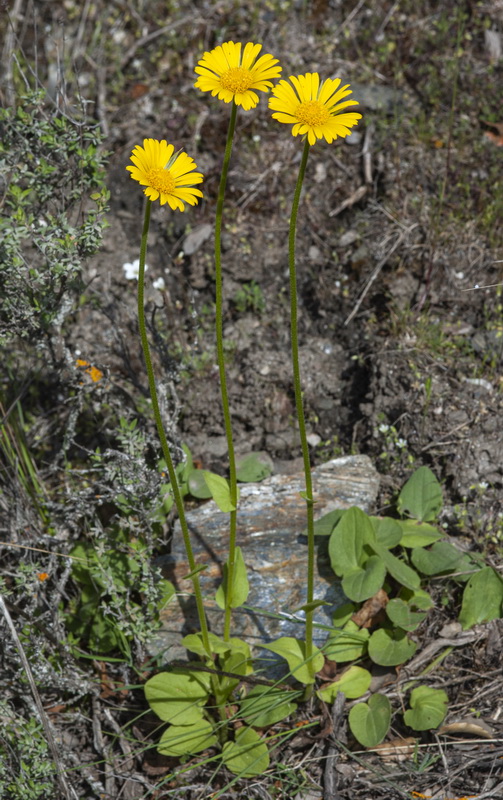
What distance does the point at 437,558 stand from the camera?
2709 mm

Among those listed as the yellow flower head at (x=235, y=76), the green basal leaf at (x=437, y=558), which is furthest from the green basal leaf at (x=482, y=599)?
the yellow flower head at (x=235, y=76)

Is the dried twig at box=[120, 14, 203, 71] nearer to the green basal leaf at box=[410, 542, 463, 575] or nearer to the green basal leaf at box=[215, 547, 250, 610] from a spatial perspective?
the green basal leaf at box=[215, 547, 250, 610]

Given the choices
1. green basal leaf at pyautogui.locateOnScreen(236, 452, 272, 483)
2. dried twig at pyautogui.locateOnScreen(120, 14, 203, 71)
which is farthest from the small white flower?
dried twig at pyautogui.locateOnScreen(120, 14, 203, 71)

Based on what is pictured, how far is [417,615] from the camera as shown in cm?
256

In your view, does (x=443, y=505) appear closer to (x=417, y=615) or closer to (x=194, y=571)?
(x=417, y=615)

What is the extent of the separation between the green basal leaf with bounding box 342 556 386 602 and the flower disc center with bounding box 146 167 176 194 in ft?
5.03

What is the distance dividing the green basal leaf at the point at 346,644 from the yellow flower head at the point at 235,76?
1.84 meters

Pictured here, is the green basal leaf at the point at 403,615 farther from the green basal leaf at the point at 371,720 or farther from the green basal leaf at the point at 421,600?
the green basal leaf at the point at 371,720

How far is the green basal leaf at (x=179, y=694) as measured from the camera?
2.48m

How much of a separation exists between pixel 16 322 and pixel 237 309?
4.83 feet

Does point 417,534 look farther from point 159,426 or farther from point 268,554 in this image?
point 159,426

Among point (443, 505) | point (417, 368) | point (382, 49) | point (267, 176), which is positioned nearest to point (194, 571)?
point (443, 505)

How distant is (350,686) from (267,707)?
1.08 ft

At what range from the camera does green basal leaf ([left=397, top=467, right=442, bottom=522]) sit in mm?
2871
